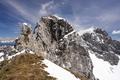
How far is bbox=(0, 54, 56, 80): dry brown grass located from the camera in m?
35.7

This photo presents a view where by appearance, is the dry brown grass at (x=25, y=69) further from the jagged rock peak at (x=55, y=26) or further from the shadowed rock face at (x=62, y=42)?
the jagged rock peak at (x=55, y=26)

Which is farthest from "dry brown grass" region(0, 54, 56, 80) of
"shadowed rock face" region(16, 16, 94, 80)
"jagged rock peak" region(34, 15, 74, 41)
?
"jagged rock peak" region(34, 15, 74, 41)

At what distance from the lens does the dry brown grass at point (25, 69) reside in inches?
1406

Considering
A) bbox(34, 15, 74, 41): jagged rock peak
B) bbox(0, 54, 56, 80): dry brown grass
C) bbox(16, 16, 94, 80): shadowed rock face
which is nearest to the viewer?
bbox(0, 54, 56, 80): dry brown grass

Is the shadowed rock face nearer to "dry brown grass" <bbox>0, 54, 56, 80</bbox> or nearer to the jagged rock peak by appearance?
the jagged rock peak

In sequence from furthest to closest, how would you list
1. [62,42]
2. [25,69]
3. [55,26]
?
[55,26] < [62,42] < [25,69]

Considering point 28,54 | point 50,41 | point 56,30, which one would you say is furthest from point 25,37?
point 56,30

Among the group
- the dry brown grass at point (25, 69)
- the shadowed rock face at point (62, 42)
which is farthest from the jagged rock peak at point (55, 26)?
the dry brown grass at point (25, 69)

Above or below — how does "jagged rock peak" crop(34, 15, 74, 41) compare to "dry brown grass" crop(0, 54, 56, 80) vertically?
above

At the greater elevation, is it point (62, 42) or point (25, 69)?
point (62, 42)

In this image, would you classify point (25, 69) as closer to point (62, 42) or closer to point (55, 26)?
point (62, 42)

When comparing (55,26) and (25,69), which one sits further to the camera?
(55,26)

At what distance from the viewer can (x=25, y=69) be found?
1543 inches

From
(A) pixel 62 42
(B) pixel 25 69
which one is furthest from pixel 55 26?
(B) pixel 25 69
